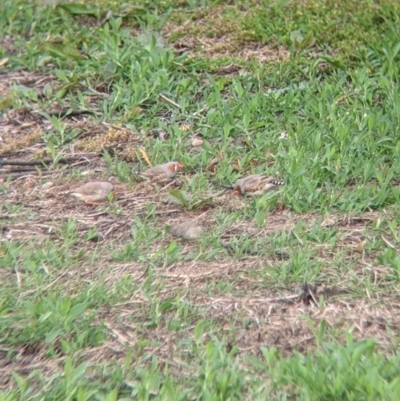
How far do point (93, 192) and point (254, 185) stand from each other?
768 mm

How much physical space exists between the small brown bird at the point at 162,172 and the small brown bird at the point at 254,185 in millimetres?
334

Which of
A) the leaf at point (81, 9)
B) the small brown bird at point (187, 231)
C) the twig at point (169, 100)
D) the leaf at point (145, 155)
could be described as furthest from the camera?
the leaf at point (81, 9)

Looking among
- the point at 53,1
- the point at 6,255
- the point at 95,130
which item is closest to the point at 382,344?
the point at 6,255

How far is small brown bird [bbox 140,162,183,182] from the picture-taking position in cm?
397

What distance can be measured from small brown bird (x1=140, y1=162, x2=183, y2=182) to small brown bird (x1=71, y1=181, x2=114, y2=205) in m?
0.21

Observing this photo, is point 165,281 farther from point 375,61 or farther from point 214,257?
point 375,61

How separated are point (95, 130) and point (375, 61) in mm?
1740

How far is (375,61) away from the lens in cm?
484

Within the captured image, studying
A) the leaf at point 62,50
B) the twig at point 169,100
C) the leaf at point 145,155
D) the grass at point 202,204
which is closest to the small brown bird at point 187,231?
the grass at point 202,204

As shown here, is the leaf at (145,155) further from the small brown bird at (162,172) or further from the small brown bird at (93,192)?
the small brown bird at (93,192)

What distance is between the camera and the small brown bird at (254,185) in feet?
12.4

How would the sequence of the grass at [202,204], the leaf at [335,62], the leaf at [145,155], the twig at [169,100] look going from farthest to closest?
the leaf at [335,62] → the twig at [169,100] → the leaf at [145,155] → the grass at [202,204]

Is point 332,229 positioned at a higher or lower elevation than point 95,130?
higher

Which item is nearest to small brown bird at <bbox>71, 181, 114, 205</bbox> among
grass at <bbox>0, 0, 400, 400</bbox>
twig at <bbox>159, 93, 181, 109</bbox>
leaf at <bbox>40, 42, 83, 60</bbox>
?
grass at <bbox>0, 0, 400, 400</bbox>
